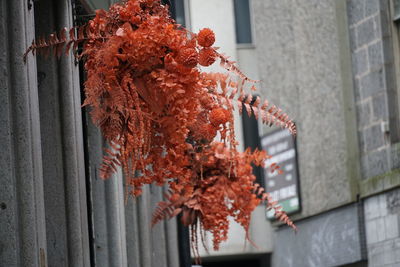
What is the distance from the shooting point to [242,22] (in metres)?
30.2

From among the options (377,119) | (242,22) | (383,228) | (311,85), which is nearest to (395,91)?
(377,119)

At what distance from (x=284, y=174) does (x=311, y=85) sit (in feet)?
6.74

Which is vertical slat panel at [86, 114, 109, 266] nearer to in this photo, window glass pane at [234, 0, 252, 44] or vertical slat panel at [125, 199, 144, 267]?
vertical slat panel at [125, 199, 144, 267]

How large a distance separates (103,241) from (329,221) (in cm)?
1354

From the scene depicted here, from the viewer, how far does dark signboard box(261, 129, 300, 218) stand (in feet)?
82.8

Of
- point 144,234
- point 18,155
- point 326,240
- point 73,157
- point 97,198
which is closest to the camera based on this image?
point 18,155

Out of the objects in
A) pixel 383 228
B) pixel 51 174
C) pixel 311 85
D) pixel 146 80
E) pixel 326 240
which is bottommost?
pixel 51 174

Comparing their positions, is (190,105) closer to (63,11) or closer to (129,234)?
(63,11)

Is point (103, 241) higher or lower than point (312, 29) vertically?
lower

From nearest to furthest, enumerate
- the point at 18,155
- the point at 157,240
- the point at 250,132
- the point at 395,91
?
1. the point at 18,155
2. the point at 157,240
3. the point at 395,91
4. the point at 250,132

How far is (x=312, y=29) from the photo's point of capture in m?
24.5

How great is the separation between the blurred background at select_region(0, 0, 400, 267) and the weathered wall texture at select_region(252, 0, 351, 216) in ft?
0.12

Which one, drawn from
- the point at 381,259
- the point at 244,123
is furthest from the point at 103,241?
the point at 244,123

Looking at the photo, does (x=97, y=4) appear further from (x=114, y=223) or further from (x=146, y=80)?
(x=146, y=80)
